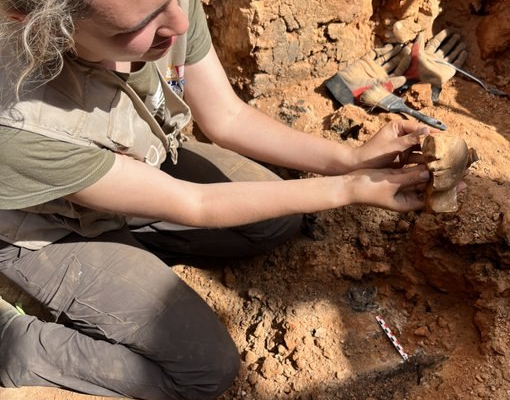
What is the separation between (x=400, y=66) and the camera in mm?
2318

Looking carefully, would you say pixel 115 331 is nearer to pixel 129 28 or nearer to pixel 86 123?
pixel 86 123

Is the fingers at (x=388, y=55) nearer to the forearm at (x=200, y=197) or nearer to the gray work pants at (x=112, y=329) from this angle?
the forearm at (x=200, y=197)

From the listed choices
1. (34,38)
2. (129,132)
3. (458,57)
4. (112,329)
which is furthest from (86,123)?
(458,57)

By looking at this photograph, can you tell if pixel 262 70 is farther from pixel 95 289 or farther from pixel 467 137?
pixel 95 289

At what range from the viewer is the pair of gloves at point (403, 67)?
2242 millimetres

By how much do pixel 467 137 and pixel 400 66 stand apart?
49 centimetres

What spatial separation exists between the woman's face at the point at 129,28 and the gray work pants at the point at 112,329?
0.75 metres

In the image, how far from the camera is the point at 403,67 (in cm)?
231

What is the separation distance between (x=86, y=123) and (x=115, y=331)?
715mm

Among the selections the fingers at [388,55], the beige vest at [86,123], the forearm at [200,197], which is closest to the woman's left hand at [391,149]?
the forearm at [200,197]

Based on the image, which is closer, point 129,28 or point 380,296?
point 129,28

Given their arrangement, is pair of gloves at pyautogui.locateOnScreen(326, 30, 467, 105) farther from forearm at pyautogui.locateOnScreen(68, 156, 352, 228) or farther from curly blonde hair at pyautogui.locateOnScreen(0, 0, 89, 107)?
curly blonde hair at pyautogui.locateOnScreen(0, 0, 89, 107)

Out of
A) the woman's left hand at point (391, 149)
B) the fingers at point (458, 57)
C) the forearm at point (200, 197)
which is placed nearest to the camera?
the forearm at point (200, 197)

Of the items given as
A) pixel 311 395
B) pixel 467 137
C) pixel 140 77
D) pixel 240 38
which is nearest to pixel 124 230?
pixel 140 77
